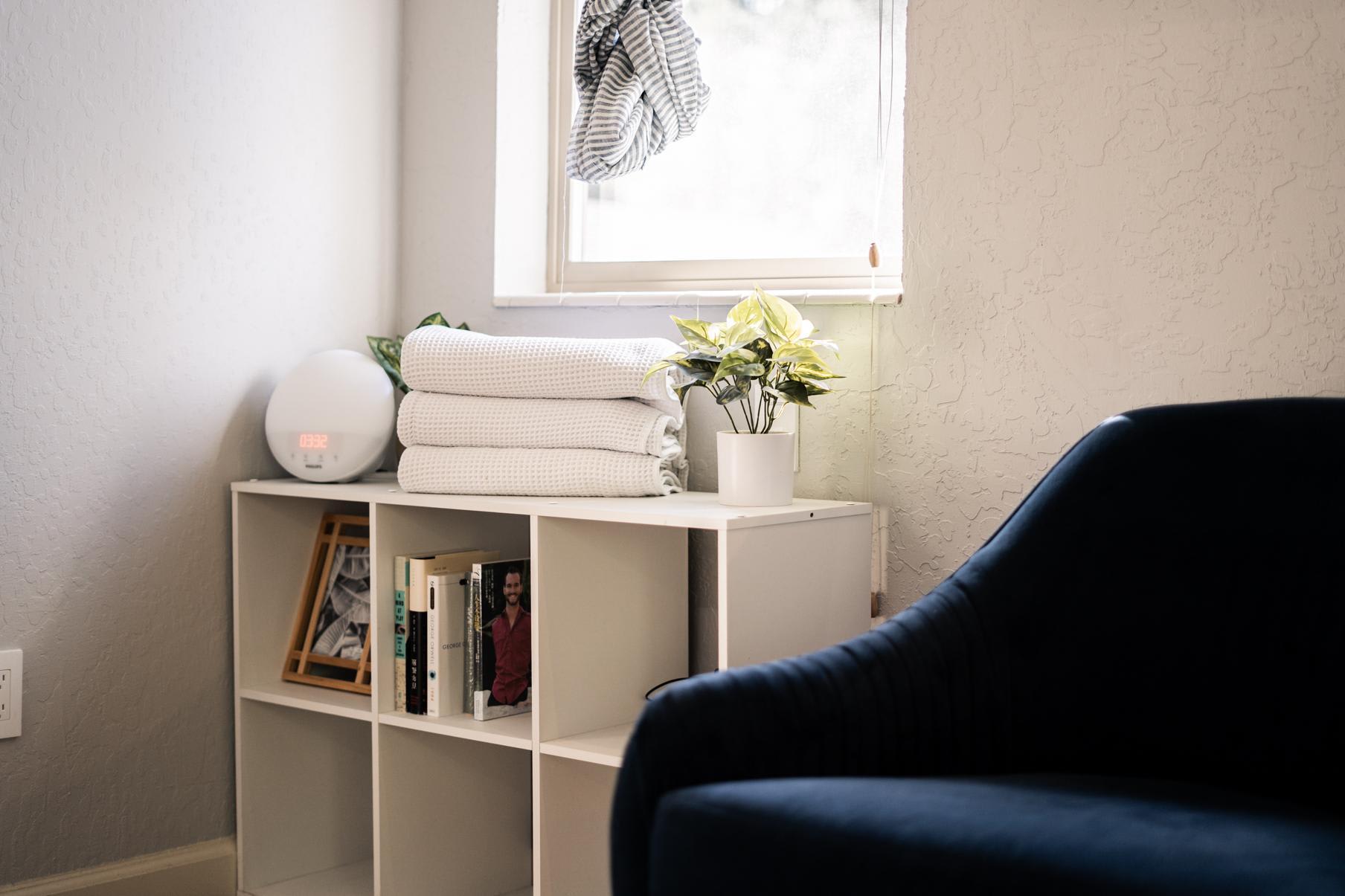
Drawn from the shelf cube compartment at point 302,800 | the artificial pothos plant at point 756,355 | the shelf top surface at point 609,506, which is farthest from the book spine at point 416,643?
the artificial pothos plant at point 756,355

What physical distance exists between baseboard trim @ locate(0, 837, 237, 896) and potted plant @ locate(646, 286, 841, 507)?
107 cm

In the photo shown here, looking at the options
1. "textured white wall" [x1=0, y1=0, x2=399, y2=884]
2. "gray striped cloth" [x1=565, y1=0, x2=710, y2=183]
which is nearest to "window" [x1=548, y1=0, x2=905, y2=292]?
"gray striped cloth" [x1=565, y1=0, x2=710, y2=183]

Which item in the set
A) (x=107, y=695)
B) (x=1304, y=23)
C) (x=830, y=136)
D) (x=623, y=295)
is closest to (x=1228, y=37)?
(x=1304, y=23)

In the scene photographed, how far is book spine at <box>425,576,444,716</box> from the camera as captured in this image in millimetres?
1791

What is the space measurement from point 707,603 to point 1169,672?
845 millimetres

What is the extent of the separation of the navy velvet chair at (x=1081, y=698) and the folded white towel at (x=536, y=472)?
58 centimetres

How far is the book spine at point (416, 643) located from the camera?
1.81 metres

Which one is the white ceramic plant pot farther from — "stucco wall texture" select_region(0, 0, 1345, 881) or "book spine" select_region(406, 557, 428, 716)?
"book spine" select_region(406, 557, 428, 716)

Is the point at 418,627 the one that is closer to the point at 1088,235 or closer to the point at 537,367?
the point at 537,367

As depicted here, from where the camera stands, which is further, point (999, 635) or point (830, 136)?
point (830, 136)

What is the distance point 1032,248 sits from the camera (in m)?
1.63

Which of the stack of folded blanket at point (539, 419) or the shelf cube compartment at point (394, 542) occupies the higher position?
the stack of folded blanket at point (539, 419)

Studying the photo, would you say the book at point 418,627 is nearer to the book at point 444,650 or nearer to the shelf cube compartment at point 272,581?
the book at point 444,650

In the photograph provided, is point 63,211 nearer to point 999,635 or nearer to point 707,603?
point 707,603
